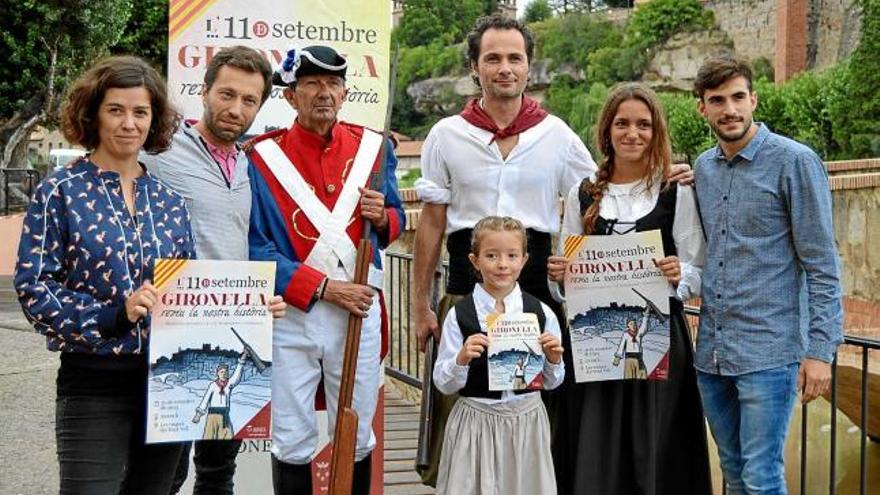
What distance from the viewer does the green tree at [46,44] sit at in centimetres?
1980

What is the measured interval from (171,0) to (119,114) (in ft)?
5.75

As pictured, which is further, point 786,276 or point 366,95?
point 366,95

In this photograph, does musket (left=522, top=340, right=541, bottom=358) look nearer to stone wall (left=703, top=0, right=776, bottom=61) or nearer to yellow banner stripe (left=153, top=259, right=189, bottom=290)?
yellow banner stripe (left=153, top=259, right=189, bottom=290)

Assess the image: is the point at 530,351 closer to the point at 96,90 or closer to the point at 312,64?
the point at 312,64

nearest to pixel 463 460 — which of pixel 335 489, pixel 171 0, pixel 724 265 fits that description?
pixel 335 489

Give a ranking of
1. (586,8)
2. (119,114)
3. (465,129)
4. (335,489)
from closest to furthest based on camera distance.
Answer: (119,114) → (335,489) → (465,129) → (586,8)

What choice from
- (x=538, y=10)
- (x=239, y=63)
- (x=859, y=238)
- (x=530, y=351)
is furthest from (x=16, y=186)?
(x=538, y=10)

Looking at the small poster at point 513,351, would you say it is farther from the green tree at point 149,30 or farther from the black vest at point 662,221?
the green tree at point 149,30

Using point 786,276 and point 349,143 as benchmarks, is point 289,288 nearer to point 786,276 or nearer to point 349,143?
point 349,143

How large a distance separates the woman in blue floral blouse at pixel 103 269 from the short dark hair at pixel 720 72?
6.23 feet

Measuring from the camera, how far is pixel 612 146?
380 centimetres

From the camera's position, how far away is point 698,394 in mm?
3834

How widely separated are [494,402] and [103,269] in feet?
4.95

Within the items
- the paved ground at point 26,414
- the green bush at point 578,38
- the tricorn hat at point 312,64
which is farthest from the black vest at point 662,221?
the green bush at point 578,38
